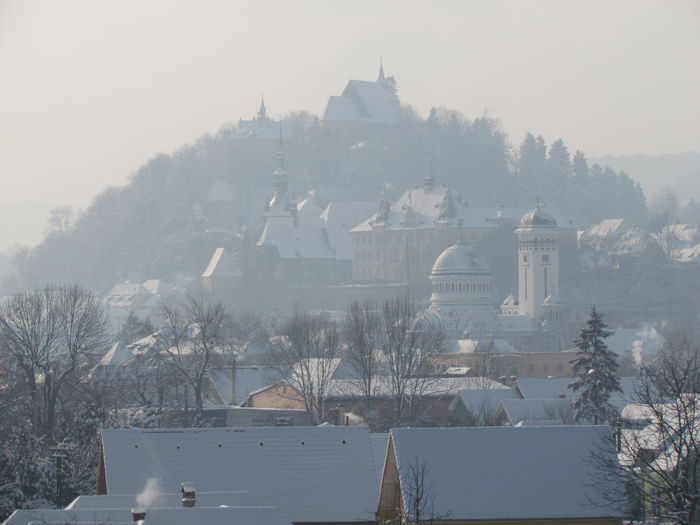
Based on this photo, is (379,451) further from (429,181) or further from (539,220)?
(429,181)

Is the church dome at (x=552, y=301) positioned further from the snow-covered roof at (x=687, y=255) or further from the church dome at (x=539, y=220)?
the snow-covered roof at (x=687, y=255)

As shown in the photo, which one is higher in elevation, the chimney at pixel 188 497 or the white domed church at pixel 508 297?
the white domed church at pixel 508 297

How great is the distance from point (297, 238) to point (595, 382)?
104 meters

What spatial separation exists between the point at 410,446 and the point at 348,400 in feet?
88.4

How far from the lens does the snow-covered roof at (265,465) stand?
2838 cm

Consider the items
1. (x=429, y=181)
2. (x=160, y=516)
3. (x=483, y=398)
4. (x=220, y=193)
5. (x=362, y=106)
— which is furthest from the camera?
(x=362, y=106)

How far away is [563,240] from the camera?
14000 cm

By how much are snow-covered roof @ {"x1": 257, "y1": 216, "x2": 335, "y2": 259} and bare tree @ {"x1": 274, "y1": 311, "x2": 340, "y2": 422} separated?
6888cm

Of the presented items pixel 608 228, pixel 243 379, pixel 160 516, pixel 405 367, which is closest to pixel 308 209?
pixel 608 228

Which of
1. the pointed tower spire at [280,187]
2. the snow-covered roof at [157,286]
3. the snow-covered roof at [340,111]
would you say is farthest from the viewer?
the snow-covered roof at [340,111]

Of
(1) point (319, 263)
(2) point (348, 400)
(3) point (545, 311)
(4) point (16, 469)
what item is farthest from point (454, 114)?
(4) point (16, 469)

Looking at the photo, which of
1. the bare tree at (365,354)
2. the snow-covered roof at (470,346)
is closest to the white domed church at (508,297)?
the snow-covered roof at (470,346)

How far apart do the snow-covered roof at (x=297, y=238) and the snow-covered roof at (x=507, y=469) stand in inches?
4600

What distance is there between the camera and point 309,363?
61.2 metres
